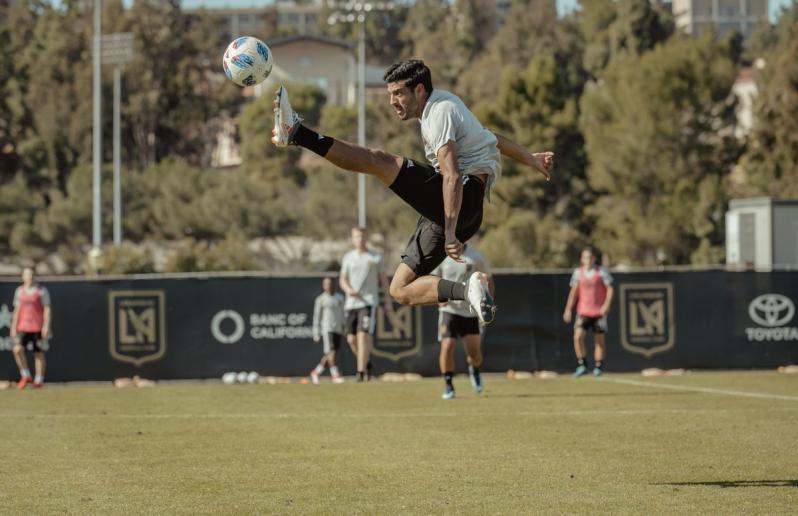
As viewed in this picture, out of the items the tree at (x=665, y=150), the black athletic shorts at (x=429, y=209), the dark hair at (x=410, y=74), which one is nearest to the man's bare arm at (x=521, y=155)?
the black athletic shorts at (x=429, y=209)

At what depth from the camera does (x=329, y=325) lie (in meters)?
23.6

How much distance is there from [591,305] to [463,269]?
15.5ft

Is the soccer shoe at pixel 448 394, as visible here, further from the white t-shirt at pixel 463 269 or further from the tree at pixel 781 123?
the tree at pixel 781 123

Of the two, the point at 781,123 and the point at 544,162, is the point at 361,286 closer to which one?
the point at 544,162

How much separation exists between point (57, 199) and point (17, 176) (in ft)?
18.1

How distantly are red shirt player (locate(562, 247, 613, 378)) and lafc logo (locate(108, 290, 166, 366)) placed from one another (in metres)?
7.25

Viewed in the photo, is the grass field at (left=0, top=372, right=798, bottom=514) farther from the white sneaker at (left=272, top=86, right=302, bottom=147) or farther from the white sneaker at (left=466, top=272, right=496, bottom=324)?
the white sneaker at (left=272, top=86, right=302, bottom=147)

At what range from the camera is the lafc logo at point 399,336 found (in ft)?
81.4

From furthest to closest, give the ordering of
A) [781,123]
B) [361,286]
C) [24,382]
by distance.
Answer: [781,123] < [24,382] < [361,286]

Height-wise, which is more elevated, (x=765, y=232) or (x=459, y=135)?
(x=459, y=135)

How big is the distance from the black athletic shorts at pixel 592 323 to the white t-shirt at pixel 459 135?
490 inches

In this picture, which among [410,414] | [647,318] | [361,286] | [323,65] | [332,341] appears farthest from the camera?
[323,65]

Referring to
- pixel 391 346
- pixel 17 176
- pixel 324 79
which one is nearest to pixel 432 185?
pixel 391 346

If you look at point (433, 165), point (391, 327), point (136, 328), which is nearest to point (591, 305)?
point (391, 327)
